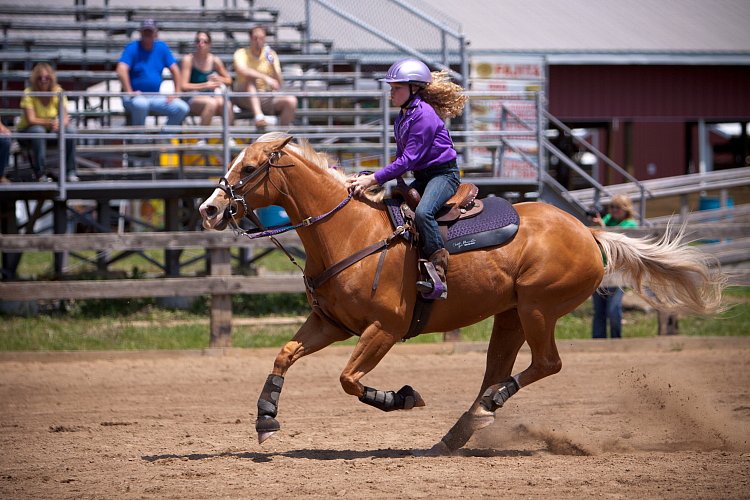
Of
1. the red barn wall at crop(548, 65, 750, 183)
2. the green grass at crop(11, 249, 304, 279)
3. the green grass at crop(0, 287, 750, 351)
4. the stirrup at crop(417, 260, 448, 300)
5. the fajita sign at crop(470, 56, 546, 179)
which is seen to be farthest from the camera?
the red barn wall at crop(548, 65, 750, 183)

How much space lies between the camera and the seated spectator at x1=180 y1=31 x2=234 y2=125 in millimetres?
14109

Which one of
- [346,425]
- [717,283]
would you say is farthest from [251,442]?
[717,283]

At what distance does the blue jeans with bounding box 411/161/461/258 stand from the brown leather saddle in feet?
0.29

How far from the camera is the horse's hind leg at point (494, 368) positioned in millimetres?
7168

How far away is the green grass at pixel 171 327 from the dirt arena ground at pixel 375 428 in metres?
1.01

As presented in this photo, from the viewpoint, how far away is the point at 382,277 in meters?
7.01

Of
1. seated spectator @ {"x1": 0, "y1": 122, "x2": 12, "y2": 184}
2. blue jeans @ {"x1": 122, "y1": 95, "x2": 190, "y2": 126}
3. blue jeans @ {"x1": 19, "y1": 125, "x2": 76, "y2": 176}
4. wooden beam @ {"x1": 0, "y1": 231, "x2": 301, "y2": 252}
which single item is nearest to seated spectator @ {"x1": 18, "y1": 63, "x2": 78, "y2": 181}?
blue jeans @ {"x1": 19, "y1": 125, "x2": 76, "y2": 176}

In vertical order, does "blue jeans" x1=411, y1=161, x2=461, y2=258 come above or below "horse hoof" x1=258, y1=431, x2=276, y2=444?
above

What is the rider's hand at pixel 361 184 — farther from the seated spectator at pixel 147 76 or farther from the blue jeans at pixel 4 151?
the blue jeans at pixel 4 151

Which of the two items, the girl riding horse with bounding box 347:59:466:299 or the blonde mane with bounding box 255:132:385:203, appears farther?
the blonde mane with bounding box 255:132:385:203

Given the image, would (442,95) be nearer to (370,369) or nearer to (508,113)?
(370,369)

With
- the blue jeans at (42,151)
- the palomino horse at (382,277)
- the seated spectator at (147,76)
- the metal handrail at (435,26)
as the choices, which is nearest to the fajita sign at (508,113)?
the metal handrail at (435,26)

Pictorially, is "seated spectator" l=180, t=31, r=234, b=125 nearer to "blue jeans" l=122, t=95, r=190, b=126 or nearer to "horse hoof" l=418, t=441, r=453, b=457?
"blue jeans" l=122, t=95, r=190, b=126

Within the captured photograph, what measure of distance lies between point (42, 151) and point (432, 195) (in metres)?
8.31
